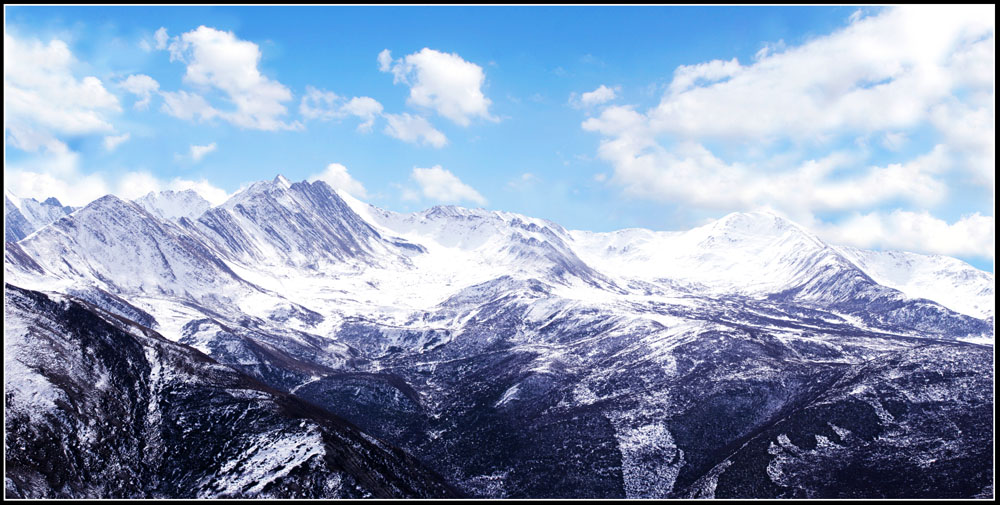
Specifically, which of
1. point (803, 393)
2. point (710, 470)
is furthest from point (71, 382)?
point (803, 393)

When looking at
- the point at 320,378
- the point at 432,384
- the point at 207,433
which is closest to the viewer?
the point at 207,433

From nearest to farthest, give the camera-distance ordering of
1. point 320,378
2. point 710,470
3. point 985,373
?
point 710,470
point 985,373
point 320,378

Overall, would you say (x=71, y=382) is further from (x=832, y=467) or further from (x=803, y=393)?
(x=803, y=393)

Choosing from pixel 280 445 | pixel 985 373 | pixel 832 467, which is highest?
pixel 280 445

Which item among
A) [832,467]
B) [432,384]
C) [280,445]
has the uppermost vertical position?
[432,384]

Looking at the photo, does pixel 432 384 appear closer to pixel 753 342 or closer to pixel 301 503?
pixel 753 342

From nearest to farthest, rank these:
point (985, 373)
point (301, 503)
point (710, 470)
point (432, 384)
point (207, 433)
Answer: point (301, 503), point (207, 433), point (710, 470), point (985, 373), point (432, 384)

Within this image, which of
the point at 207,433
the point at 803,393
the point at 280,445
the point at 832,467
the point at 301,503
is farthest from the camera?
the point at 803,393

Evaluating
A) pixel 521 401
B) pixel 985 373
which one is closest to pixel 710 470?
pixel 521 401

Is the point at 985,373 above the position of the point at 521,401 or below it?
below

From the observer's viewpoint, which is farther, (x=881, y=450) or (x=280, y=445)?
(x=881, y=450)
